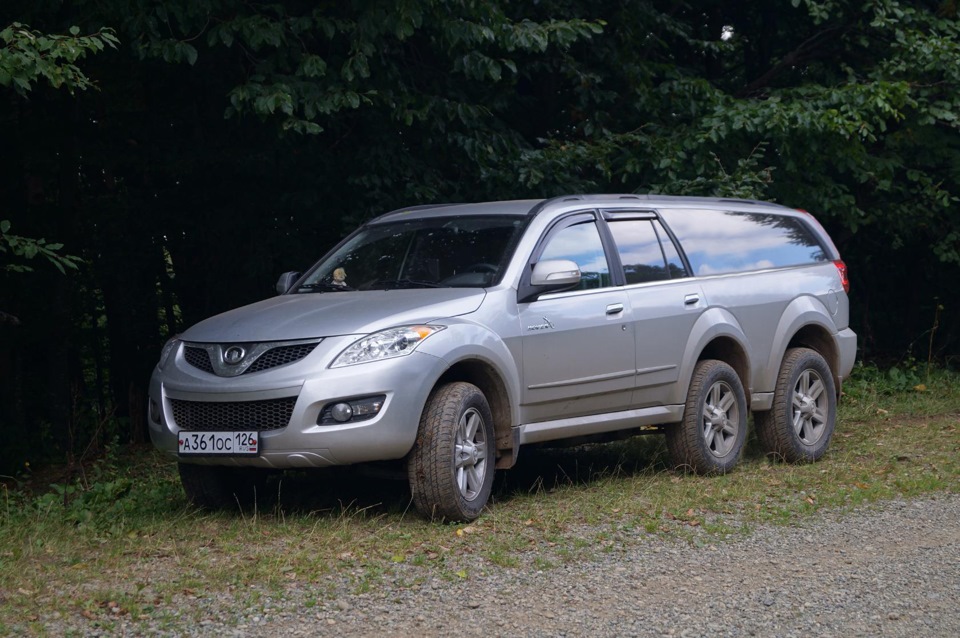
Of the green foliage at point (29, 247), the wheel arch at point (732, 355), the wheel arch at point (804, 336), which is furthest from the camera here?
the wheel arch at point (804, 336)

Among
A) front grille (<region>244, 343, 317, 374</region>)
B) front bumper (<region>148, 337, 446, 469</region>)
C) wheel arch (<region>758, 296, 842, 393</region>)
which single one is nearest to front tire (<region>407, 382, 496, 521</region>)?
front bumper (<region>148, 337, 446, 469</region>)

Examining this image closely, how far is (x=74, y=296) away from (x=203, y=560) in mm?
9079

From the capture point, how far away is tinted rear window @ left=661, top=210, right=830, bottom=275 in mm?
9305

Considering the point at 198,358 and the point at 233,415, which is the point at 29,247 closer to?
the point at 198,358

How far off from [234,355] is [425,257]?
5.09ft

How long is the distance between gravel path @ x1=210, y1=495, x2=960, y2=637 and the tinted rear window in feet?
9.65

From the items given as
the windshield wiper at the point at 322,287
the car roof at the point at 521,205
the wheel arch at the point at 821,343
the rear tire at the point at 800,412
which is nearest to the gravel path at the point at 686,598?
the car roof at the point at 521,205

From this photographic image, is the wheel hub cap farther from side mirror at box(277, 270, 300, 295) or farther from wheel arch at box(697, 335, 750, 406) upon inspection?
side mirror at box(277, 270, 300, 295)

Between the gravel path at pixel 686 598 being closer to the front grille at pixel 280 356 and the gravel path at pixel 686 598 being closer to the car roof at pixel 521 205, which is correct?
the front grille at pixel 280 356

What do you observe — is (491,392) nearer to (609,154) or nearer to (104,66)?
(609,154)

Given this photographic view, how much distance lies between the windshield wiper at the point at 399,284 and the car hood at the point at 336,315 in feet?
0.39

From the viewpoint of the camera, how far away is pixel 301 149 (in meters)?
13.1

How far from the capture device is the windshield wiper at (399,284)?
7902 mm

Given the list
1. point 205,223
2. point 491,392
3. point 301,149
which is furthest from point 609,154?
point 491,392
